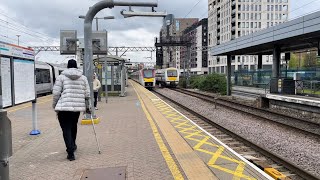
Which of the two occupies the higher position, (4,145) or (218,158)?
(4,145)

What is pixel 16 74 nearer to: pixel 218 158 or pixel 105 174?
pixel 105 174

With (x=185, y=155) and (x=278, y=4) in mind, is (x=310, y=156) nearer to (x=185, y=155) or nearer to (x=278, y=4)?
(x=185, y=155)

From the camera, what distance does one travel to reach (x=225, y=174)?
4.96 metres

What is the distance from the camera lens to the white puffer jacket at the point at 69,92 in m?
5.59

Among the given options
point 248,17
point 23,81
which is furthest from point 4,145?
point 248,17

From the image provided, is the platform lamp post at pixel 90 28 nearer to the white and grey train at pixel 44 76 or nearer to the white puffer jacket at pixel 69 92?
the white puffer jacket at pixel 69 92

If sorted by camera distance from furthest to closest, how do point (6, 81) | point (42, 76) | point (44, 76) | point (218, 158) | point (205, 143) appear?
1. point (44, 76)
2. point (42, 76)
3. point (205, 143)
4. point (6, 81)
5. point (218, 158)

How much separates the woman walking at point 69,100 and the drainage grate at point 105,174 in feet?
2.82

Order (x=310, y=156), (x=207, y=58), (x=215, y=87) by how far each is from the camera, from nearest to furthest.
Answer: (x=310, y=156) → (x=215, y=87) → (x=207, y=58)

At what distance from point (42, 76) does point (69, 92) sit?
72.3 feet

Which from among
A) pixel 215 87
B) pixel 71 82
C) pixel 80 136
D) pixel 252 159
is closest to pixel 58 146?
pixel 80 136

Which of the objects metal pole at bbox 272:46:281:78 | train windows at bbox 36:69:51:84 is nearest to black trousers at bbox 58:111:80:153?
metal pole at bbox 272:46:281:78

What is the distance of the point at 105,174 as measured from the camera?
4938mm

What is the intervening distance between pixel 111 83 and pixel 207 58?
3803 inches
